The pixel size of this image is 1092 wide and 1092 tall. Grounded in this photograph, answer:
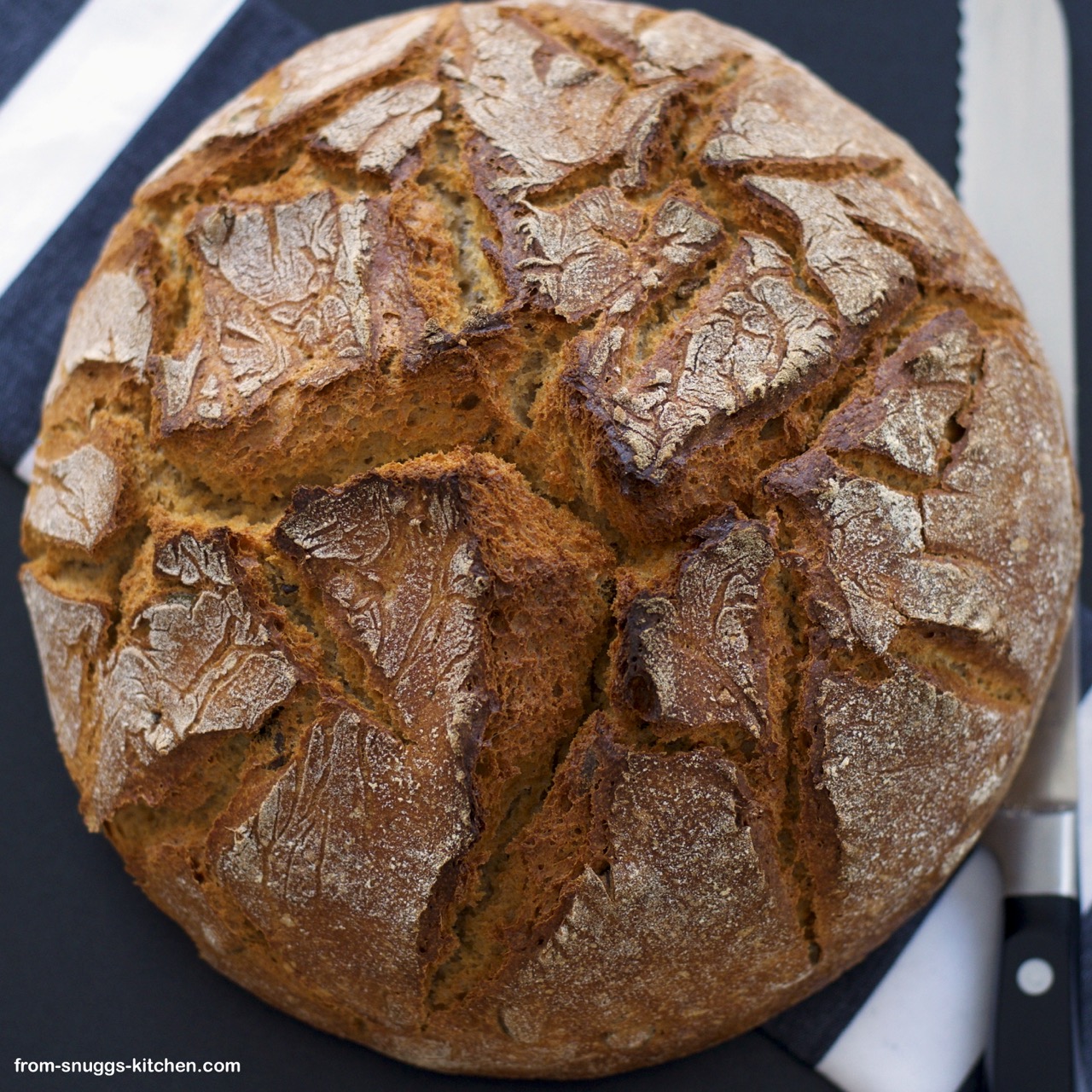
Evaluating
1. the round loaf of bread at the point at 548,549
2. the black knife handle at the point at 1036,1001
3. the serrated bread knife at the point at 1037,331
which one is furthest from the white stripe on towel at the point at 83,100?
the black knife handle at the point at 1036,1001

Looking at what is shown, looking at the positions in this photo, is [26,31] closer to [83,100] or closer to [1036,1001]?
[83,100]

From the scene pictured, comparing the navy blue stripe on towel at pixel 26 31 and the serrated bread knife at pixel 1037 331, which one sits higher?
the navy blue stripe on towel at pixel 26 31

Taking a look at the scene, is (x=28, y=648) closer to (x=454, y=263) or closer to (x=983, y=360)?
(x=454, y=263)

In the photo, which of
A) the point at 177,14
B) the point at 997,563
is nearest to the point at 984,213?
the point at 997,563

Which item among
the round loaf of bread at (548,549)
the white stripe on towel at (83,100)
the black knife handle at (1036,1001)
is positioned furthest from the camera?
the white stripe on towel at (83,100)

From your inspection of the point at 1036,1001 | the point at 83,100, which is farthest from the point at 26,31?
the point at 1036,1001

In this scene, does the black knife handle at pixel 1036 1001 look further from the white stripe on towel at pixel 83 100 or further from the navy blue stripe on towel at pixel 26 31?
the navy blue stripe on towel at pixel 26 31

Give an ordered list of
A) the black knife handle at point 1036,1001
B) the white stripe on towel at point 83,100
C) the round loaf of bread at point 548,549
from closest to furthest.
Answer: the round loaf of bread at point 548,549
the black knife handle at point 1036,1001
the white stripe on towel at point 83,100

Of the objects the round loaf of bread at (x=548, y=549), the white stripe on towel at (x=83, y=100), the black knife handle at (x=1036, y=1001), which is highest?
the white stripe on towel at (x=83, y=100)
